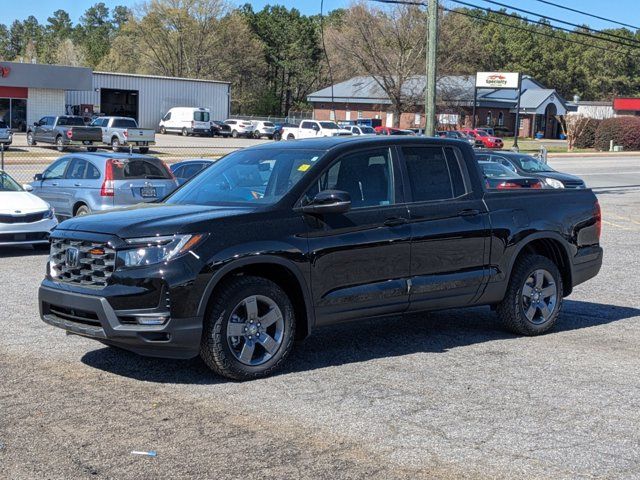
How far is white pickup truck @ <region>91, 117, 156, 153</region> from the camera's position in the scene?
4694 cm

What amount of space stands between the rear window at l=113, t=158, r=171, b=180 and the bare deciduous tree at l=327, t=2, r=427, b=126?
176 ft

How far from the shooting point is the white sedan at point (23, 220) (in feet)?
46.4

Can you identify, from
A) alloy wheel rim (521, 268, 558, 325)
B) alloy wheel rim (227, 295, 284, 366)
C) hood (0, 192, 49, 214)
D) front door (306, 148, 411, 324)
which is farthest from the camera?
hood (0, 192, 49, 214)

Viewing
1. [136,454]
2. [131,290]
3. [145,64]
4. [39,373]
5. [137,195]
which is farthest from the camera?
[145,64]

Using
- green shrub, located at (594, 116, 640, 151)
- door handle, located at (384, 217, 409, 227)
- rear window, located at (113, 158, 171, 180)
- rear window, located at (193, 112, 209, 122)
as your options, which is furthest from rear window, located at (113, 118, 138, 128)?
door handle, located at (384, 217, 409, 227)

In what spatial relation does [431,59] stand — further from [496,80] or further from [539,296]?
[496,80]

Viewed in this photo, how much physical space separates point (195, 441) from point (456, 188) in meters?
3.78

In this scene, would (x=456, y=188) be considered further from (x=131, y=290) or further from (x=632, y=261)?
(x=632, y=261)

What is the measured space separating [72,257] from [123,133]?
138ft

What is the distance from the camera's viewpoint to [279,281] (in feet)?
23.9

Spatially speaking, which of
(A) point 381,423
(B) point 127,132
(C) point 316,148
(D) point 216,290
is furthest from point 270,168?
(B) point 127,132

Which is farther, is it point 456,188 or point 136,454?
point 456,188

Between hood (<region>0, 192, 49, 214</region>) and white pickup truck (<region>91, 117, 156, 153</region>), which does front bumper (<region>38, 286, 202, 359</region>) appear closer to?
hood (<region>0, 192, 49, 214</region>)

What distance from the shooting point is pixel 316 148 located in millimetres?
7707
